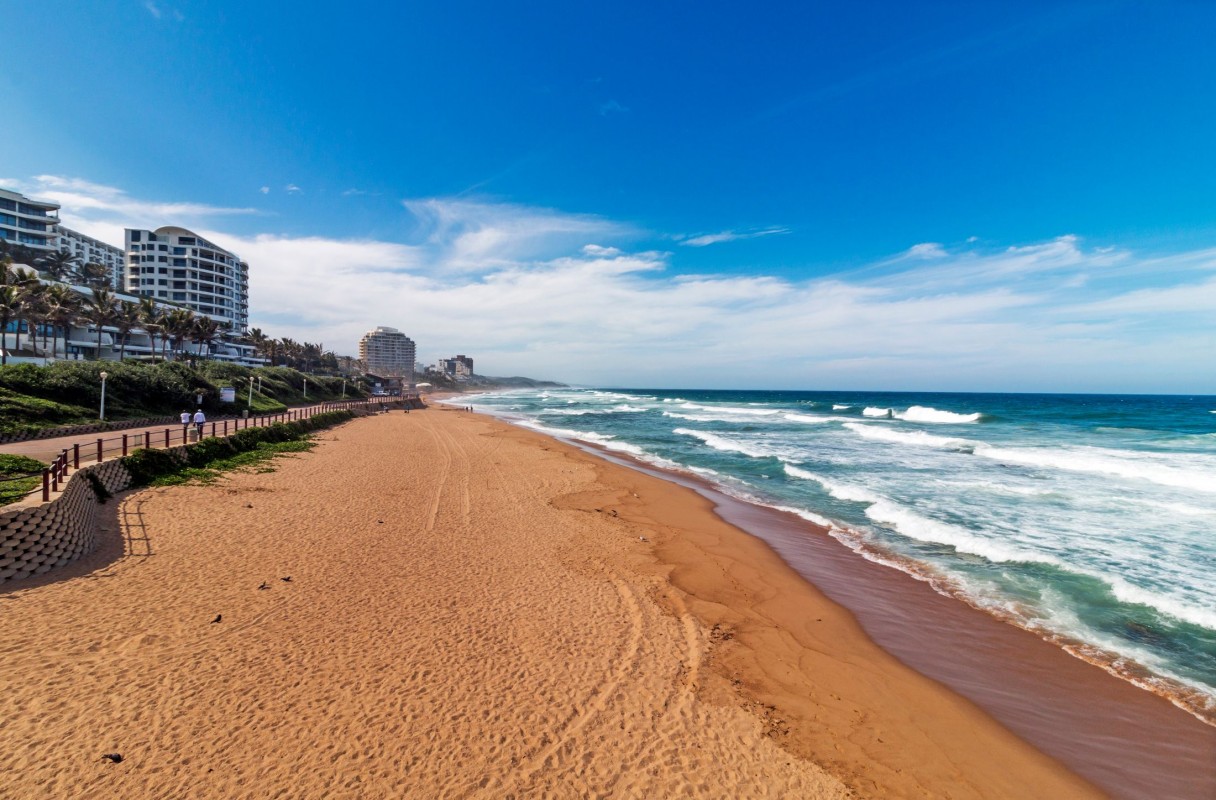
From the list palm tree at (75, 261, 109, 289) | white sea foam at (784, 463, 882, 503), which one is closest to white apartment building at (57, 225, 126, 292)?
palm tree at (75, 261, 109, 289)

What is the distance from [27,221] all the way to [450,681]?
102988 millimetres

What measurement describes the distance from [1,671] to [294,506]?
827cm

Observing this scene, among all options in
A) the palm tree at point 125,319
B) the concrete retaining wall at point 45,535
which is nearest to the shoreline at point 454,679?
the concrete retaining wall at point 45,535

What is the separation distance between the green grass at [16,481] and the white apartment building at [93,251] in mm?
117665

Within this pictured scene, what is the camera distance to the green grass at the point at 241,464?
50.4ft

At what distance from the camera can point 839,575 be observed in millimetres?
11508

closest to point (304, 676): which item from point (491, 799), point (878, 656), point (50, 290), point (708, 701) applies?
point (491, 799)

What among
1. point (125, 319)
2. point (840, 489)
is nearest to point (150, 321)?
point (125, 319)

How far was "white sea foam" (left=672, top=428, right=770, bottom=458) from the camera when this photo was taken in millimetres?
29766

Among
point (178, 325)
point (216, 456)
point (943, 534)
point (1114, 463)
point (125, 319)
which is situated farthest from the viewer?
point (178, 325)

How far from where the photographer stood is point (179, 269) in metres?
78.8

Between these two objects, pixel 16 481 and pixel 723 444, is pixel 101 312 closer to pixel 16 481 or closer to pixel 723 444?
pixel 16 481

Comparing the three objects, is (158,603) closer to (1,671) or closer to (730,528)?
(1,671)

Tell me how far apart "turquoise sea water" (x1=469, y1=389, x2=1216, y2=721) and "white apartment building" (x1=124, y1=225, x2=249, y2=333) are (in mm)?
82598
